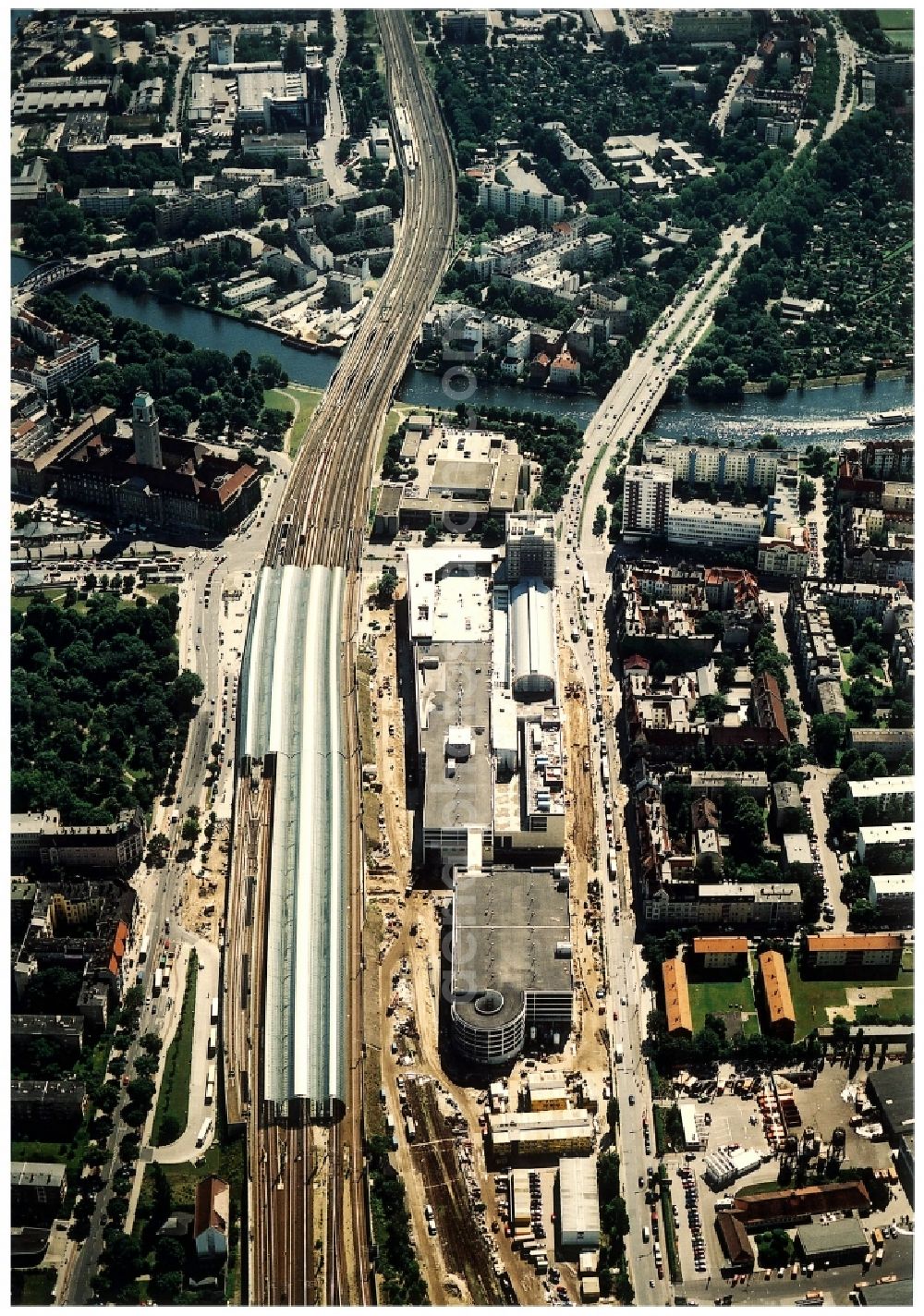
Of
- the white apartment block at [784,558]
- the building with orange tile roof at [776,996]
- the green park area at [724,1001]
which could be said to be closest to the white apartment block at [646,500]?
the white apartment block at [784,558]

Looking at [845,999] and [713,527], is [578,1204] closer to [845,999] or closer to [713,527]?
[845,999]

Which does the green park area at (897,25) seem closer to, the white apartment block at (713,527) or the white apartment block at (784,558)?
the white apartment block at (713,527)

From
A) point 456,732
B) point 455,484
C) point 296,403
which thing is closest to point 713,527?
point 455,484

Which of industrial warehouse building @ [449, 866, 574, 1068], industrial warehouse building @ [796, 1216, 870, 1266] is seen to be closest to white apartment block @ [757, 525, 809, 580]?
industrial warehouse building @ [449, 866, 574, 1068]

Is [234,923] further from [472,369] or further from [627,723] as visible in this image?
[472,369]

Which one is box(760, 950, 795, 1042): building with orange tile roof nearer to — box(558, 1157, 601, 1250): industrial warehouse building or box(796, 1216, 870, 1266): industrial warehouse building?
box(796, 1216, 870, 1266): industrial warehouse building

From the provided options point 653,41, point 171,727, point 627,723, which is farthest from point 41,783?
point 653,41
